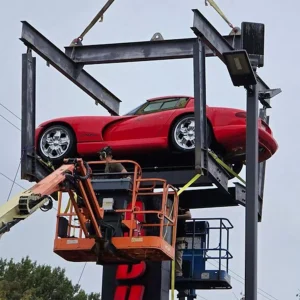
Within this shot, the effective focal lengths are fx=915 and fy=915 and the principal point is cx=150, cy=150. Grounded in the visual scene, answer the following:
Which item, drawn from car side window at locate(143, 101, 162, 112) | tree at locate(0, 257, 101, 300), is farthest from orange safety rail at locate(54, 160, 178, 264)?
tree at locate(0, 257, 101, 300)

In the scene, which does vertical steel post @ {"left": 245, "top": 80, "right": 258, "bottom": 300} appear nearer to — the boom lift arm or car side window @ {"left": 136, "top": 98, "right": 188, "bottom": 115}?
the boom lift arm

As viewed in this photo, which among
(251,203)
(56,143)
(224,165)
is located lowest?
(251,203)

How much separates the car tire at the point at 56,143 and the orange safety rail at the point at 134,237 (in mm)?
2751

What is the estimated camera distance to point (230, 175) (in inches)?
697

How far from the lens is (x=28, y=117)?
17.2 m

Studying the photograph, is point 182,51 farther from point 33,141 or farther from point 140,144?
point 33,141

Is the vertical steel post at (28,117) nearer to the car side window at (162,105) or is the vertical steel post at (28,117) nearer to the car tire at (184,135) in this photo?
the car side window at (162,105)

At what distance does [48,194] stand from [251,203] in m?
4.07

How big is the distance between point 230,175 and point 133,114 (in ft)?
7.63

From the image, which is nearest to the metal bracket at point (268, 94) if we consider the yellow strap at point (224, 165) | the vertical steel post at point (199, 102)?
the vertical steel post at point (199, 102)

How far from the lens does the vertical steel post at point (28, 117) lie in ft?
56.1

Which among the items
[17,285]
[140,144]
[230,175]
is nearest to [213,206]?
[230,175]

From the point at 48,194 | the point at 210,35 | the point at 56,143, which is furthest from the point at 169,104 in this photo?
the point at 48,194

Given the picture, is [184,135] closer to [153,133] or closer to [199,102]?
[153,133]
